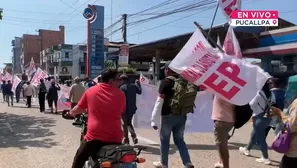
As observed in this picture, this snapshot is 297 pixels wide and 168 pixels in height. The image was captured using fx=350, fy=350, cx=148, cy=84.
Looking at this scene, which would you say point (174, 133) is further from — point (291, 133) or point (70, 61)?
point (70, 61)

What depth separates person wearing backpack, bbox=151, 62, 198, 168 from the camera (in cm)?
542

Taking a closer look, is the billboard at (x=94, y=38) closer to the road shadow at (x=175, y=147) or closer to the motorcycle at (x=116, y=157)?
the road shadow at (x=175, y=147)

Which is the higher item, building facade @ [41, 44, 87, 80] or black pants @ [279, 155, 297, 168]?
building facade @ [41, 44, 87, 80]

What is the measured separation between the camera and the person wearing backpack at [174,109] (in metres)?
5.42

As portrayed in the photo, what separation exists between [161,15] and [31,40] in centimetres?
8207

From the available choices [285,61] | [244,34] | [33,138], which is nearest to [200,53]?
[33,138]

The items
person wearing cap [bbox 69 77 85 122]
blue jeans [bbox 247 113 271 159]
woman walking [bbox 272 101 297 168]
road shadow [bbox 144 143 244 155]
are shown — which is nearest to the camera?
woman walking [bbox 272 101 297 168]

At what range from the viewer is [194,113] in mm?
8438

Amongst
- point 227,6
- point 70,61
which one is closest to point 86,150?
point 227,6

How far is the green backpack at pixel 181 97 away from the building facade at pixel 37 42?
93647 millimetres

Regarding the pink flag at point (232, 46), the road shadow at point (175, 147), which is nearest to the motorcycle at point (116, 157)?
the pink flag at point (232, 46)

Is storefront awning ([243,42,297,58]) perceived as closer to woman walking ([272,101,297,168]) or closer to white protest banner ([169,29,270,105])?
white protest banner ([169,29,270,105])

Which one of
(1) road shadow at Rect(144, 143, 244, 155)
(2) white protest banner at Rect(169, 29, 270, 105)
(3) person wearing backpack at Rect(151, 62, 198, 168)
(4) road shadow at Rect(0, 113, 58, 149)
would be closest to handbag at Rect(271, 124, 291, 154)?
(2) white protest banner at Rect(169, 29, 270, 105)

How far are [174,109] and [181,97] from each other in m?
0.23
